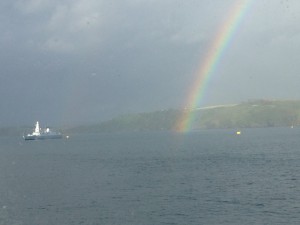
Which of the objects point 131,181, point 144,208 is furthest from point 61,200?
point 131,181

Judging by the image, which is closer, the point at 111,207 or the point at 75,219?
the point at 75,219

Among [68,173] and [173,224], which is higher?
[68,173]

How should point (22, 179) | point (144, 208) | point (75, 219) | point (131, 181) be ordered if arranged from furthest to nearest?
point (22, 179)
point (131, 181)
point (144, 208)
point (75, 219)

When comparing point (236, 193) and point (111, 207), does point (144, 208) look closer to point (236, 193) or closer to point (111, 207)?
point (111, 207)

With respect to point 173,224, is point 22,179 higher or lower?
higher

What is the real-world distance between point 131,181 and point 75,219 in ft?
97.3

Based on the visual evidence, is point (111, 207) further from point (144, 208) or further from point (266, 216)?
point (266, 216)

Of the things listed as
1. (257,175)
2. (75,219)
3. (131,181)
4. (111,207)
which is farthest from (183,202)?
(257,175)

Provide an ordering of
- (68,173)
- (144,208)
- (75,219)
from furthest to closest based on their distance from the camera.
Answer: (68,173), (144,208), (75,219)

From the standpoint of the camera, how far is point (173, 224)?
153 ft

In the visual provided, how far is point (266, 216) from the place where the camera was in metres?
48.4

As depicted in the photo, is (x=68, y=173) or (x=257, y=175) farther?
(x=68, y=173)

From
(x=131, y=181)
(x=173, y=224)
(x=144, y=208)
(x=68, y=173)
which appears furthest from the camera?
(x=68, y=173)

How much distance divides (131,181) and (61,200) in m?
19.8
